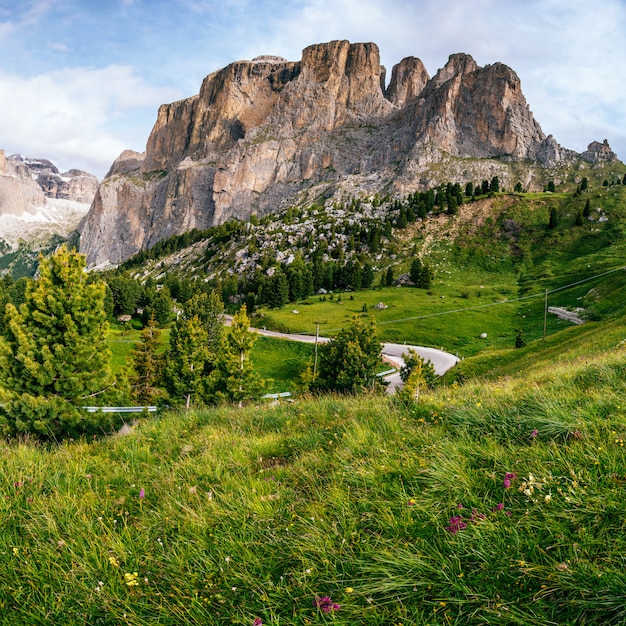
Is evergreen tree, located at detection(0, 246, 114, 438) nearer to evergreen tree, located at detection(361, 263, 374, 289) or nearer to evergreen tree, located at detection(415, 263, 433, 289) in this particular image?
evergreen tree, located at detection(415, 263, 433, 289)

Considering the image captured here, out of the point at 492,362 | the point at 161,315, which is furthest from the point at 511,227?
the point at 161,315

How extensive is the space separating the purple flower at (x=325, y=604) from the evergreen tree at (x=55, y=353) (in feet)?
69.1

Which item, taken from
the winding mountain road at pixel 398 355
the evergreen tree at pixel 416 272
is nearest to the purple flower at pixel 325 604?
the winding mountain road at pixel 398 355

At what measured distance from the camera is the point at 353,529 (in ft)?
12.1

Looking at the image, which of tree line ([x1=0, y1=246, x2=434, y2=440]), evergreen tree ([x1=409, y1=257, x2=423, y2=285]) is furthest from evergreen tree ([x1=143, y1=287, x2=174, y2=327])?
tree line ([x1=0, y1=246, x2=434, y2=440])

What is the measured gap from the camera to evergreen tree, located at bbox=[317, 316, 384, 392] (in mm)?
34406

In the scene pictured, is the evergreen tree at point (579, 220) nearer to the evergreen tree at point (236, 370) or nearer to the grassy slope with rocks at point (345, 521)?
the evergreen tree at point (236, 370)

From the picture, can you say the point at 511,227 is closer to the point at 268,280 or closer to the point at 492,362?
the point at 268,280

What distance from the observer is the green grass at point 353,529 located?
111 inches

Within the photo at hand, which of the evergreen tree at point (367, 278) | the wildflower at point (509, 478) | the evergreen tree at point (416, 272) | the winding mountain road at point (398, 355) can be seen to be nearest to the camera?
the wildflower at point (509, 478)

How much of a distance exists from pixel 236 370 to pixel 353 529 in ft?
92.7

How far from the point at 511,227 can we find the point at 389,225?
39062 mm

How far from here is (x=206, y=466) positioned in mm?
5598

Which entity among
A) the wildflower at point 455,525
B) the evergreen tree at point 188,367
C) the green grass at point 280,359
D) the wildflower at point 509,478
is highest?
the wildflower at point 509,478
